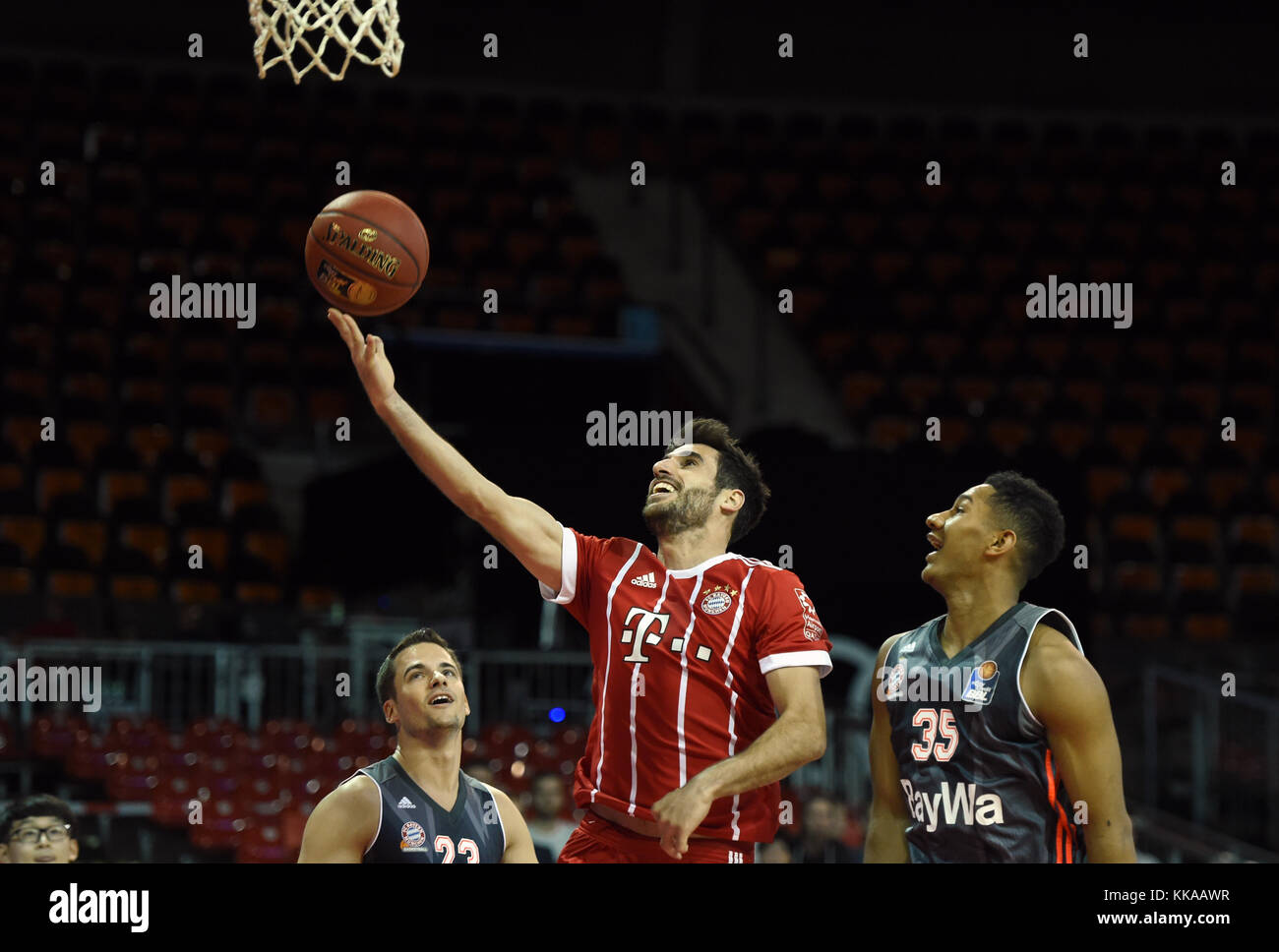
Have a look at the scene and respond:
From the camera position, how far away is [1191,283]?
1716cm

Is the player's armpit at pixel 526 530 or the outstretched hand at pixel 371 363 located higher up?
the outstretched hand at pixel 371 363

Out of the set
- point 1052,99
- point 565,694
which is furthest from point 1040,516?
point 1052,99

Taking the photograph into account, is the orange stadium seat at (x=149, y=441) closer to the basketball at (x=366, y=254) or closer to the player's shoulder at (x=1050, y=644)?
the basketball at (x=366, y=254)

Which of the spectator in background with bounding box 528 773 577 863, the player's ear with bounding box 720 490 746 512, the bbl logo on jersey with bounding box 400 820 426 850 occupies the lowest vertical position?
the spectator in background with bounding box 528 773 577 863

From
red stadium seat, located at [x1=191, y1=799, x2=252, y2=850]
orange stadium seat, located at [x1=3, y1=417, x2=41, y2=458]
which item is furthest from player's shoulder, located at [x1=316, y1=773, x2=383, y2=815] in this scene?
orange stadium seat, located at [x1=3, y1=417, x2=41, y2=458]

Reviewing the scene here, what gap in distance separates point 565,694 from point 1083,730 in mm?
7148

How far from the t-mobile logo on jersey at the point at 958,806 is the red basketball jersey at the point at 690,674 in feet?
1.45

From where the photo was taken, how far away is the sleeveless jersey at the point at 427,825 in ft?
16.9

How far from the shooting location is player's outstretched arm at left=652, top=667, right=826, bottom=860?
4137mm

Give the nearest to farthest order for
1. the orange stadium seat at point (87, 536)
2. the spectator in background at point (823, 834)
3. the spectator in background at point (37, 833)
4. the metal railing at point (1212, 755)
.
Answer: the spectator in background at point (37, 833) < the spectator in background at point (823, 834) < the metal railing at point (1212, 755) < the orange stadium seat at point (87, 536)

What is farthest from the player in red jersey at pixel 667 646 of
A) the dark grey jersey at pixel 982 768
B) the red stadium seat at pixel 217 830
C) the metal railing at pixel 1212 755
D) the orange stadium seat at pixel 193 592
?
the orange stadium seat at pixel 193 592

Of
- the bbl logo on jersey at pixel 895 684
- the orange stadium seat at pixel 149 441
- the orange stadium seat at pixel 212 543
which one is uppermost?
the orange stadium seat at pixel 149 441

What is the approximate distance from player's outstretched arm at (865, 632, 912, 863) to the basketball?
1934 mm

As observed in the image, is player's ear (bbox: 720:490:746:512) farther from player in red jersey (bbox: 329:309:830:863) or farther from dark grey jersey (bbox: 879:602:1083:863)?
dark grey jersey (bbox: 879:602:1083:863)
